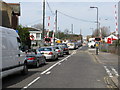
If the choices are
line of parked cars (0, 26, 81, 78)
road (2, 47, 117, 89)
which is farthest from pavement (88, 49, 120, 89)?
line of parked cars (0, 26, 81, 78)

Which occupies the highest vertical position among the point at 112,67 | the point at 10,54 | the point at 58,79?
the point at 10,54

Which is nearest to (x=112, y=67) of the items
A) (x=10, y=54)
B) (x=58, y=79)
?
(x=58, y=79)

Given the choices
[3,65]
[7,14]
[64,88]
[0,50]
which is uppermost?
[7,14]

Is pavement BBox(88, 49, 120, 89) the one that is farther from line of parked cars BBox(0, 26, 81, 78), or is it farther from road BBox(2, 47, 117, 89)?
line of parked cars BBox(0, 26, 81, 78)

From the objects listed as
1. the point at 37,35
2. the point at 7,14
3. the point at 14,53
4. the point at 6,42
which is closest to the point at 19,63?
the point at 14,53

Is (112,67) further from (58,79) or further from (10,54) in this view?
(10,54)

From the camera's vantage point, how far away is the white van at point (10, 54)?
9.84m

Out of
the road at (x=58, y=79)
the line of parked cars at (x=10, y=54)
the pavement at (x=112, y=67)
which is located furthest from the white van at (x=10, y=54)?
the pavement at (x=112, y=67)

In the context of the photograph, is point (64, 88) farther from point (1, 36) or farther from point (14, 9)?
point (14, 9)

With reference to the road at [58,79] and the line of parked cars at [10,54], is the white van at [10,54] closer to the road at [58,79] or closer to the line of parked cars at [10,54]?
the line of parked cars at [10,54]

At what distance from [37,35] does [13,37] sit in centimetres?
7830

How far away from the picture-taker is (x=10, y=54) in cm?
1062

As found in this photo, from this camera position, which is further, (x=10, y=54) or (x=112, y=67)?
(x=112, y=67)

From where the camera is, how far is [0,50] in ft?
31.3
